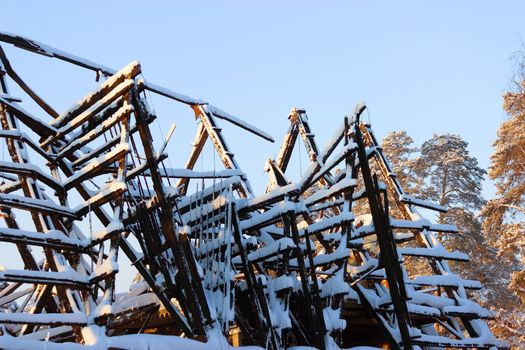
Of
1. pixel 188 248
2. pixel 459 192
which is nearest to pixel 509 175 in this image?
pixel 459 192

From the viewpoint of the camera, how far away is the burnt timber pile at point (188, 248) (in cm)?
714

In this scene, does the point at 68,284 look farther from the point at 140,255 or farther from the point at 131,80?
the point at 131,80

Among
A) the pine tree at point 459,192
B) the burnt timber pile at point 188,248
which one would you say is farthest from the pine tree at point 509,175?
the burnt timber pile at point 188,248

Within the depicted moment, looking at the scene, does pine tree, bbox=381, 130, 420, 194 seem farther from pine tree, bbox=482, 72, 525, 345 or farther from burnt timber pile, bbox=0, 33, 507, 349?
burnt timber pile, bbox=0, 33, 507, 349

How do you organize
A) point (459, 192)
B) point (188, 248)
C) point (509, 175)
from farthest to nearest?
point (459, 192) → point (509, 175) → point (188, 248)

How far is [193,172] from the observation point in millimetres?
11039

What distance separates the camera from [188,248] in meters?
7.54

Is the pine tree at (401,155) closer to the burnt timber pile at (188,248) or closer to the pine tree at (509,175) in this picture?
the pine tree at (509,175)

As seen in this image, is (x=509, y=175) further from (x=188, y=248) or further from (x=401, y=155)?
(x=188, y=248)

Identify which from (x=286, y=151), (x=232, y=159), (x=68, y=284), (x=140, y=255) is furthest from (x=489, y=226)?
(x=68, y=284)

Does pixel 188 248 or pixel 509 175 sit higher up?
pixel 509 175

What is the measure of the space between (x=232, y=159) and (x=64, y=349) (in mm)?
7144

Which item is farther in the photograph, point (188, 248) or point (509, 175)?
point (509, 175)

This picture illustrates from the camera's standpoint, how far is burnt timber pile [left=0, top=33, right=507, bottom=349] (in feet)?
23.4
